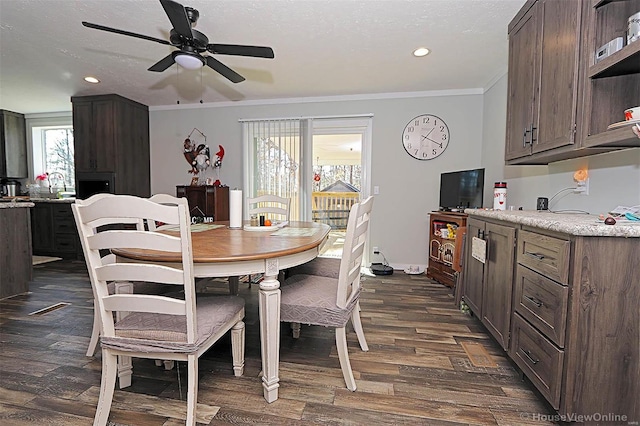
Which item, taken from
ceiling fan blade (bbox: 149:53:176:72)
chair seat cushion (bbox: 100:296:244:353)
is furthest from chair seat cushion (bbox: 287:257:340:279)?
ceiling fan blade (bbox: 149:53:176:72)

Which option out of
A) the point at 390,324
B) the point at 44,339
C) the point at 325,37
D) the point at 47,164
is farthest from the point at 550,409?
the point at 47,164

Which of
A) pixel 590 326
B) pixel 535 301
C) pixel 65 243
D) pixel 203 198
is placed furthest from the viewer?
pixel 65 243

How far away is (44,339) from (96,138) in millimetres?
3231

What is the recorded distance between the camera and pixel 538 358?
147 cm

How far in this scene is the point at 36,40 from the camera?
2.75m

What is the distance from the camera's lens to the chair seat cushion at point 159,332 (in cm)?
128

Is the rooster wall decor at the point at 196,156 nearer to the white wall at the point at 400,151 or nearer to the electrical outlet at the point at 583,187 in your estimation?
the white wall at the point at 400,151

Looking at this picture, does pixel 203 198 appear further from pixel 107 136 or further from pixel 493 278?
pixel 493 278

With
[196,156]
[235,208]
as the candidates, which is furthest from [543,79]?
[196,156]

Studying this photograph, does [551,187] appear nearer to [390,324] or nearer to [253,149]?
[390,324]

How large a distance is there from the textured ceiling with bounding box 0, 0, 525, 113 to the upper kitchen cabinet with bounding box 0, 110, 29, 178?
1358 millimetres

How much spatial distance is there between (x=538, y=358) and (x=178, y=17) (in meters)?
2.58

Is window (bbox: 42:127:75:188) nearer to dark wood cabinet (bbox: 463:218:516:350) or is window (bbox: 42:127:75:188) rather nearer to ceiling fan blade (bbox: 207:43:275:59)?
ceiling fan blade (bbox: 207:43:275:59)

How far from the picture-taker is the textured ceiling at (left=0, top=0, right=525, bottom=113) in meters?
2.23
